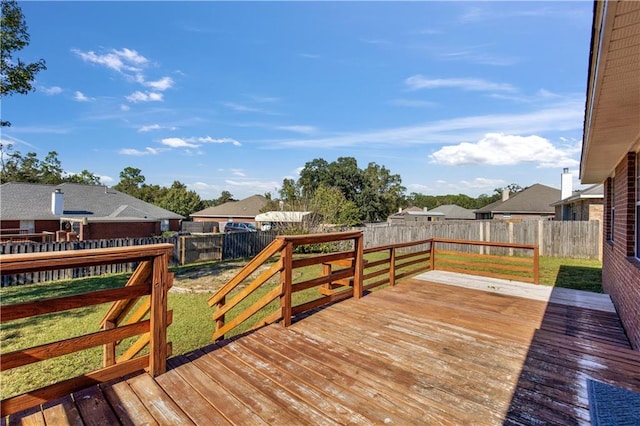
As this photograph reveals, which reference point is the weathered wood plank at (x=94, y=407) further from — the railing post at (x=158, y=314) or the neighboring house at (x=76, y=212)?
the neighboring house at (x=76, y=212)

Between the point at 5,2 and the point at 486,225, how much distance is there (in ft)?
61.7

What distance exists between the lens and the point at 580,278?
913 centimetres

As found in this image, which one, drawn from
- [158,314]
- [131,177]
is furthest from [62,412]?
[131,177]

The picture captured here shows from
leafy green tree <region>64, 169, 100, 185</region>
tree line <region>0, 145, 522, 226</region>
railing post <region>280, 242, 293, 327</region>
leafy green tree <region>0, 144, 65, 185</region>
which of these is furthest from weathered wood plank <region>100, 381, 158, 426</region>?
leafy green tree <region>64, 169, 100, 185</region>

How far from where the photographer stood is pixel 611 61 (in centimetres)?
189

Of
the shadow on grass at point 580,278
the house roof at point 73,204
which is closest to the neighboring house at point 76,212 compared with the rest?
the house roof at point 73,204

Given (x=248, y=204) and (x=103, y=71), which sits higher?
(x=103, y=71)

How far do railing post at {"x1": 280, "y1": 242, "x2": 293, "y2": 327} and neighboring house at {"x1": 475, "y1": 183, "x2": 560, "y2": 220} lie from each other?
2900cm

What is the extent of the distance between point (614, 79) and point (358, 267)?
3.73 m

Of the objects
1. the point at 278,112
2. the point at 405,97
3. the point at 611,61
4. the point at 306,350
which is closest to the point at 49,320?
the point at 306,350

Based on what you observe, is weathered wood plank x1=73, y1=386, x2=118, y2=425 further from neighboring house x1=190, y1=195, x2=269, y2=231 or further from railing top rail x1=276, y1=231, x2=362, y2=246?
neighboring house x1=190, y1=195, x2=269, y2=231

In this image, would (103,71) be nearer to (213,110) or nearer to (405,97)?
(213,110)

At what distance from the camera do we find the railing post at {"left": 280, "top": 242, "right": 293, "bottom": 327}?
3738 mm

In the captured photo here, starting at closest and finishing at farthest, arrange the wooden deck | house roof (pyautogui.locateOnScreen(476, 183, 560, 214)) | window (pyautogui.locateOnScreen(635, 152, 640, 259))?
the wooden deck < window (pyautogui.locateOnScreen(635, 152, 640, 259)) < house roof (pyautogui.locateOnScreen(476, 183, 560, 214))
